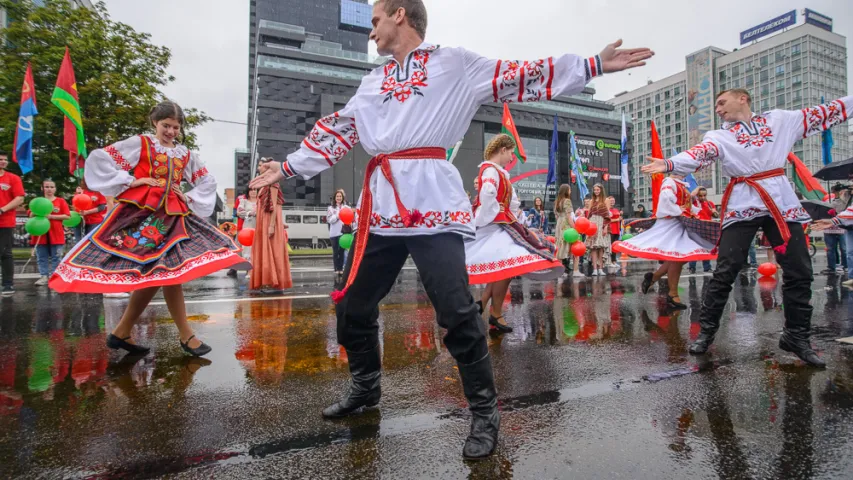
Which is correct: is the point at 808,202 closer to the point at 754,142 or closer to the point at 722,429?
the point at 754,142

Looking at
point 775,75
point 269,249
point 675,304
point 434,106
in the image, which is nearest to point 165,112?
point 434,106

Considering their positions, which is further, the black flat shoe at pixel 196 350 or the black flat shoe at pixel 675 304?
the black flat shoe at pixel 675 304

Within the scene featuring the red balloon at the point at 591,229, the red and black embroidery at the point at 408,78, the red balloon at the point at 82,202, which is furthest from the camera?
the red balloon at the point at 591,229

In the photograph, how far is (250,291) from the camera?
24.4 ft

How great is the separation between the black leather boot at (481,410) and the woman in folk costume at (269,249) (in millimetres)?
5737

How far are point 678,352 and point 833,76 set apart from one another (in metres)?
103

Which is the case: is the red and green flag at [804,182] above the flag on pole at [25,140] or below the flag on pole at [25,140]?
below

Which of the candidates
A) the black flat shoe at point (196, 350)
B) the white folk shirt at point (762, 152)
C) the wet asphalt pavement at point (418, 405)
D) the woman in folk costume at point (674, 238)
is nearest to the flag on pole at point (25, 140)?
the wet asphalt pavement at point (418, 405)

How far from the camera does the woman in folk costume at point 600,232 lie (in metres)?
10.3

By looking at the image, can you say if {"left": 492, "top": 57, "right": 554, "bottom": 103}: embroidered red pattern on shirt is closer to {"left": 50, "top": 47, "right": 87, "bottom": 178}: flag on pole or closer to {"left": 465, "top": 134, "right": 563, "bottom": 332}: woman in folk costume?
{"left": 465, "top": 134, "right": 563, "bottom": 332}: woman in folk costume

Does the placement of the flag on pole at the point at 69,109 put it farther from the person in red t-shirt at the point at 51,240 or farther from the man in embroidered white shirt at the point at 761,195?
the man in embroidered white shirt at the point at 761,195

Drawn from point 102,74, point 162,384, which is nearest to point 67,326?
point 162,384

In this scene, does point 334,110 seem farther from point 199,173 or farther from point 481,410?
point 481,410

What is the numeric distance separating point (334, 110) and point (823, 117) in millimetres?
51706
